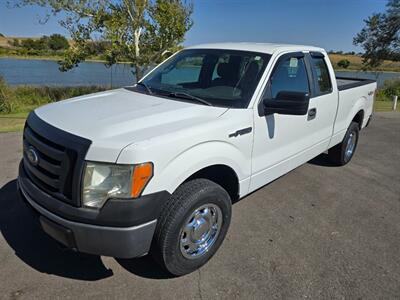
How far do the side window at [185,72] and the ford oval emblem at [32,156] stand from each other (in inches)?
65.5

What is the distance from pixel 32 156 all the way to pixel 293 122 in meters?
2.63

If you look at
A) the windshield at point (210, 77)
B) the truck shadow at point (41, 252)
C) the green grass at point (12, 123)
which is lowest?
the truck shadow at point (41, 252)

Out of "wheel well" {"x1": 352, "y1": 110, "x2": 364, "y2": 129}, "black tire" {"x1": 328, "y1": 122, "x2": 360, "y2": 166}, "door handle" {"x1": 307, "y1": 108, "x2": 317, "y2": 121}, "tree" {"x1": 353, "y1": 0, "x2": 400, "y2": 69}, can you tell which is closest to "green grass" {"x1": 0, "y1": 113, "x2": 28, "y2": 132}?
"door handle" {"x1": 307, "y1": 108, "x2": 317, "y2": 121}

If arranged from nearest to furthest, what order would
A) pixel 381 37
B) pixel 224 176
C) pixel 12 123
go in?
pixel 224 176 → pixel 12 123 → pixel 381 37

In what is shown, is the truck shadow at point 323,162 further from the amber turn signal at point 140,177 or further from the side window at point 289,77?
the amber turn signal at point 140,177

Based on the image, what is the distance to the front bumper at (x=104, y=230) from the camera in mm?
2082

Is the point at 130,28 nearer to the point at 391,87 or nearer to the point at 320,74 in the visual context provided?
the point at 320,74

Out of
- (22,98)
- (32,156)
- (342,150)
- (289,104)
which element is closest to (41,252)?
(32,156)

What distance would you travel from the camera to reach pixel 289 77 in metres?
3.56

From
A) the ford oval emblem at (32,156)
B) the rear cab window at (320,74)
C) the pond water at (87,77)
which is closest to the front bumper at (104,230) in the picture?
the ford oval emblem at (32,156)

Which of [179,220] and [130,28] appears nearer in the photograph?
[179,220]

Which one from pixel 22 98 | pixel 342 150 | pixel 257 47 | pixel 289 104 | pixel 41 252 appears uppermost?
pixel 257 47

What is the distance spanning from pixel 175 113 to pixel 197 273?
4.56 ft

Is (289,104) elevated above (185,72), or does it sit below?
below
